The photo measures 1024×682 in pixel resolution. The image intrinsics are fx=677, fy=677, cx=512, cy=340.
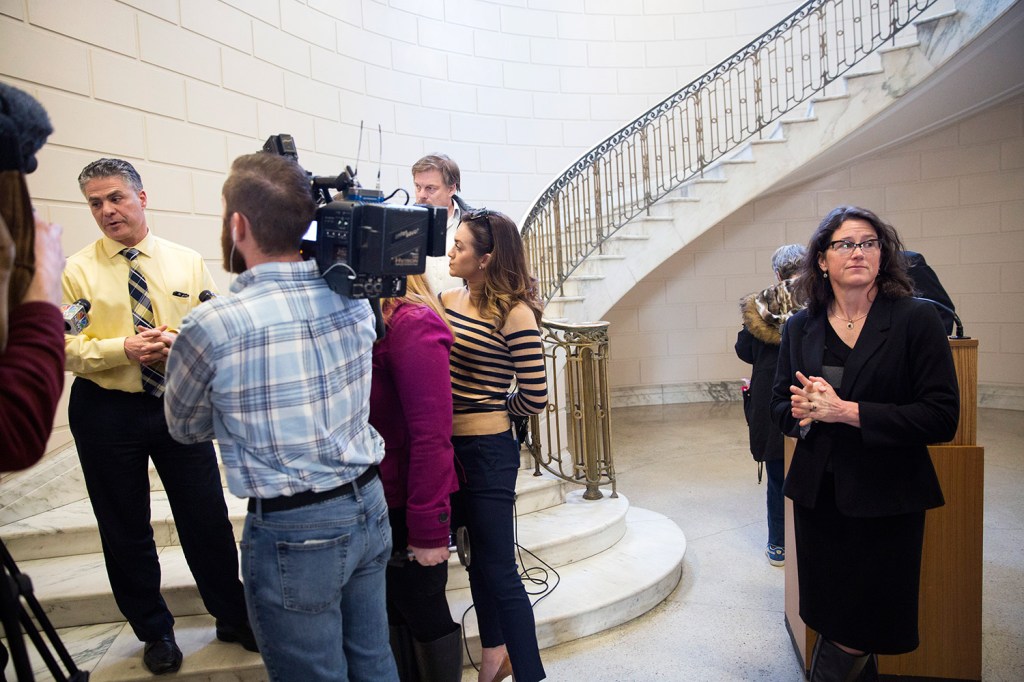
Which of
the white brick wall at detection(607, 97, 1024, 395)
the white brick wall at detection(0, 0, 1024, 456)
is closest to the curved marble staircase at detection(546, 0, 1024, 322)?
the white brick wall at detection(607, 97, 1024, 395)

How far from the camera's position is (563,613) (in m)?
2.60

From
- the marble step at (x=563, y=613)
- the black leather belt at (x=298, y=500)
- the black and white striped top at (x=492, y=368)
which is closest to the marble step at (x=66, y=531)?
the marble step at (x=563, y=613)

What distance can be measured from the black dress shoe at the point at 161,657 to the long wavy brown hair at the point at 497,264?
4.68ft

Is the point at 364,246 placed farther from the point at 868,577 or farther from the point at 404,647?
the point at 868,577

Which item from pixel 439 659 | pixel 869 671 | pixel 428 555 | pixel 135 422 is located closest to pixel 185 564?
pixel 135 422

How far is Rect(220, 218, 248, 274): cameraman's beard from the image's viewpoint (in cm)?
125

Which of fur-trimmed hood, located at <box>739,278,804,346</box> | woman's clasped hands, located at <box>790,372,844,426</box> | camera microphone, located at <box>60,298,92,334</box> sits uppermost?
camera microphone, located at <box>60,298,92,334</box>

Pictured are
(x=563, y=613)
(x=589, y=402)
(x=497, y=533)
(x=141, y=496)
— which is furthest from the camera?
(x=589, y=402)

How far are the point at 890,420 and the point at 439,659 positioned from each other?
127cm

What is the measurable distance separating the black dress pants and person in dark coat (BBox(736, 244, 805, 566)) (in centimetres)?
221

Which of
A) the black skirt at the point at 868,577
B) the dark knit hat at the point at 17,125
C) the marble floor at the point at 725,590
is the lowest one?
the marble floor at the point at 725,590

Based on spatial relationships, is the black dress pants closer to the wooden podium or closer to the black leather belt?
the black leather belt

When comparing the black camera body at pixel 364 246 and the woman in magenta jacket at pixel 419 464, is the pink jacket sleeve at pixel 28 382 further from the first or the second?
the woman in magenta jacket at pixel 419 464

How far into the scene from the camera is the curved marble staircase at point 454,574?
222cm
